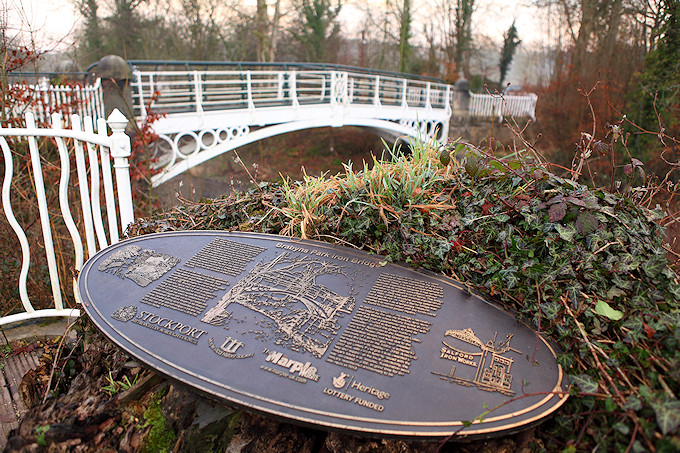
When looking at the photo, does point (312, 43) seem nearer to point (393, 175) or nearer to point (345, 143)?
point (345, 143)

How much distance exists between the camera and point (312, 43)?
23.8 meters

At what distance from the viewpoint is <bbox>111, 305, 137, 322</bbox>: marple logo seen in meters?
2.26

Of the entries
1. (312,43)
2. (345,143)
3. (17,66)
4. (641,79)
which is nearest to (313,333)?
(17,66)

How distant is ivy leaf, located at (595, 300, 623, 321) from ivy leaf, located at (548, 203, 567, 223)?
52 cm

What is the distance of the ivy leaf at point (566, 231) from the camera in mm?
2375

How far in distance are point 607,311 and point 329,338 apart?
1.36m

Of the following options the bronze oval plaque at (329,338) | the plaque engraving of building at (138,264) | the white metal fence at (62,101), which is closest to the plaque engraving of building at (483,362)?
the bronze oval plaque at (329,338)

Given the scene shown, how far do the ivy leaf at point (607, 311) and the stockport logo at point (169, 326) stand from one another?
195cm

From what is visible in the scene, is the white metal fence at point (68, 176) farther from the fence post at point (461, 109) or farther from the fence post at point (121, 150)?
the fence post at point (461, 109)

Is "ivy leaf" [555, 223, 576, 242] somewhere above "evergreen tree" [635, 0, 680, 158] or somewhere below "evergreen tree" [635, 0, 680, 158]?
below

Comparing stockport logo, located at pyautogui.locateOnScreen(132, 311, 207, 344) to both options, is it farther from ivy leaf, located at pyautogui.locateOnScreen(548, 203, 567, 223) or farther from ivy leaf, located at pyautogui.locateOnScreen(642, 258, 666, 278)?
ivy leaf, located at pyautogui.locateOnScreen(642, 258, 666, 278)

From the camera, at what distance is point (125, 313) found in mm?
2293

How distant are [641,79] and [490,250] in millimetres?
10598

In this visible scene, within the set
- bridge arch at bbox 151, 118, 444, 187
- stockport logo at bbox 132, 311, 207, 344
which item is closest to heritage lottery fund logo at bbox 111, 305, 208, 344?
stockport logo at bbox 132, 311, 207, 344
